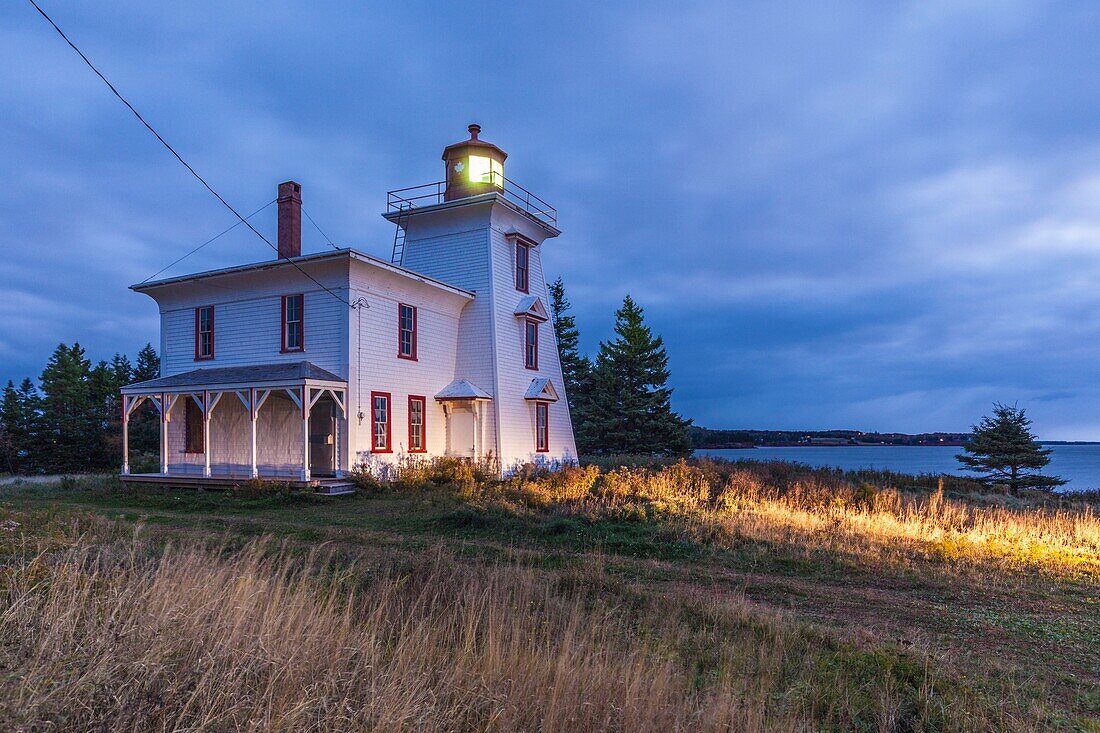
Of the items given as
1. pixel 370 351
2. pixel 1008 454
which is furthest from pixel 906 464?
pixel 370 351

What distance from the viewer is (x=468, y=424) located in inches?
994

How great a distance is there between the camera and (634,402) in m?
40.6

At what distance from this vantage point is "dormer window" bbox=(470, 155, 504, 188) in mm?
27062

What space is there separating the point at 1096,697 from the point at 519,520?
9248 millimetres

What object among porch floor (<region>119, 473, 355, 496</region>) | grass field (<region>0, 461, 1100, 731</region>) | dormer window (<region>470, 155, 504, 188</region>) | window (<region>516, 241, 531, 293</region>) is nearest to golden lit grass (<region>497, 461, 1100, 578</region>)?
grass field (<region>0, 461, 1100, 731</region>)

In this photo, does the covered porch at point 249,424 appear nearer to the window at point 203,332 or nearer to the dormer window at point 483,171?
the window at point 203,332

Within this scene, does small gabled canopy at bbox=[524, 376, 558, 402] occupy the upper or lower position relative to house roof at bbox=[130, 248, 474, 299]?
lower

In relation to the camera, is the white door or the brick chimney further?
the white door

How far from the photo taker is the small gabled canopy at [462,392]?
24594 mm

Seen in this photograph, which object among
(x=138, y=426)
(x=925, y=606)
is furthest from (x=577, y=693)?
(x=138, y=426)

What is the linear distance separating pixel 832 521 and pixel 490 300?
15.0 m

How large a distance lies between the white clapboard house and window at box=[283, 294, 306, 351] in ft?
0.15

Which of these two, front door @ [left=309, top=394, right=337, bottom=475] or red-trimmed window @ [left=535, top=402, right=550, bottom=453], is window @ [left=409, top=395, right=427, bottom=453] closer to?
front door @ [left=309, top=394, right=337, bottom=475]

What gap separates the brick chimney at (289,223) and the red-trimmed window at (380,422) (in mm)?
5826
